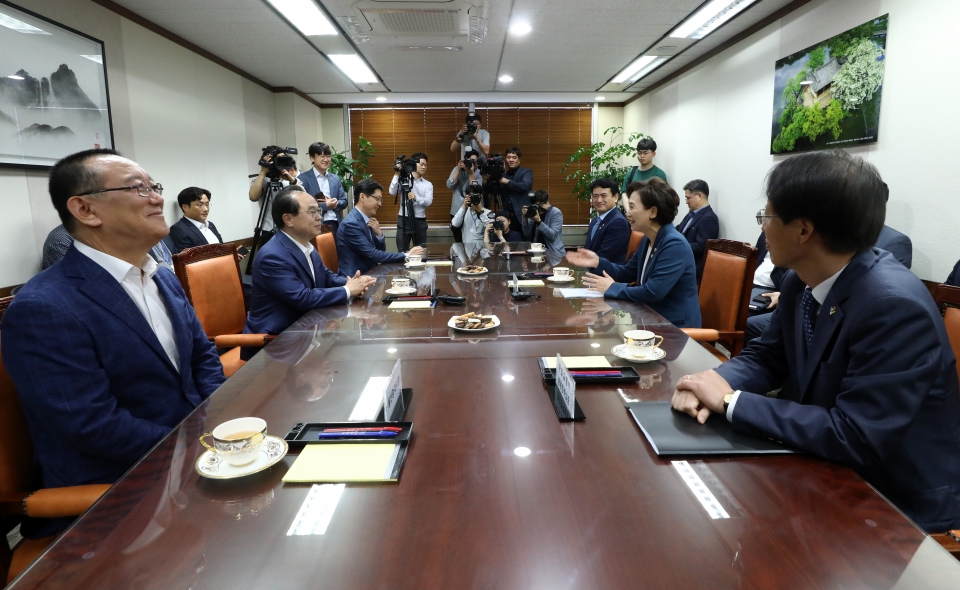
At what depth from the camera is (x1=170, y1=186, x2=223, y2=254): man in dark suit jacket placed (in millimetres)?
4195

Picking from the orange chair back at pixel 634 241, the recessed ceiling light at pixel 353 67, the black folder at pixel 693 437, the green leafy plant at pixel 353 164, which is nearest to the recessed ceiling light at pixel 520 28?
the recessed ceiling light at pixel 353 67

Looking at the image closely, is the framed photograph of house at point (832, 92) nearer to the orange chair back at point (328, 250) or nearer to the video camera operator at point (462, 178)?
the video camera operator at point (462, 178)

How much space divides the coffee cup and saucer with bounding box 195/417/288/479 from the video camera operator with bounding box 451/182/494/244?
Result: 4112mm

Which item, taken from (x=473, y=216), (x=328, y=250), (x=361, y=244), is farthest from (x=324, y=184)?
(x=361, y=244)

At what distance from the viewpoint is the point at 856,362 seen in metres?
1.00

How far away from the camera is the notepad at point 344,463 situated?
909 mm

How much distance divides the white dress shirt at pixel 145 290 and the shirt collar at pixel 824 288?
5.27ft

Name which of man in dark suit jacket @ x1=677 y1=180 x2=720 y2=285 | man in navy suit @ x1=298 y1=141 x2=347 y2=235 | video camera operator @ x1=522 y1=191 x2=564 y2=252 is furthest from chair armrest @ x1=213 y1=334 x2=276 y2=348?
man in dark suit jacket @ x1=677 y1=180 x2=720 y2=285

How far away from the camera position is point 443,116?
26.4 feet

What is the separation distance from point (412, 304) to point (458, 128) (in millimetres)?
6260

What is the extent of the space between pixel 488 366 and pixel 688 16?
398 cm

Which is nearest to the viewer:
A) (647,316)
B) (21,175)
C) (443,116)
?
(647,316)

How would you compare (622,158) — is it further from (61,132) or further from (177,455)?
(177,455)

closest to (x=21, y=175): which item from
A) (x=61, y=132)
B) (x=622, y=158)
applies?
(x=61, y=132)
